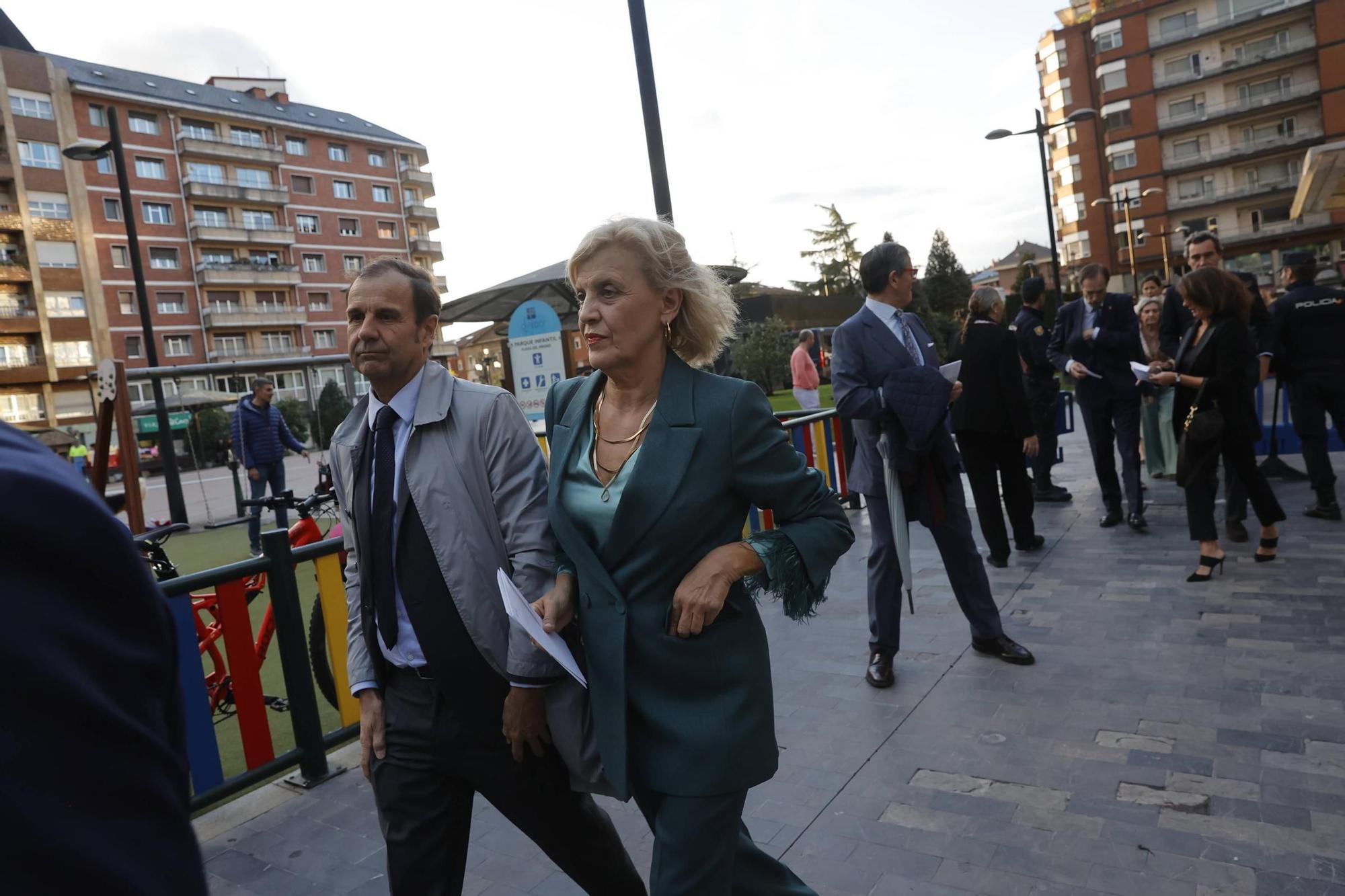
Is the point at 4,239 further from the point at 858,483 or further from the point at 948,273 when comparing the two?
the point at 948,273

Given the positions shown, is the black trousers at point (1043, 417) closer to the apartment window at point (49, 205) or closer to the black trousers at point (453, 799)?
the black trousers at point (453, 799)

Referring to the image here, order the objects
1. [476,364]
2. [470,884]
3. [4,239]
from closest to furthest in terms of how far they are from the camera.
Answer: [470,884]
[4,239]
[476,364]

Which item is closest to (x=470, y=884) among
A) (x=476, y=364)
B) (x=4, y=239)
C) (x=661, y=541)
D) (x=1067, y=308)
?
(x=661, y=541)

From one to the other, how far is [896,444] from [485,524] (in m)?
2.91

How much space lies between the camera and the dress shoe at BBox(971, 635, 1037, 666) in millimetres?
4727

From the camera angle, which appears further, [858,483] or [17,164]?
[17,164]

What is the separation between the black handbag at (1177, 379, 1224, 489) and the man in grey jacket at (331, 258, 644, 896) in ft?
16.7

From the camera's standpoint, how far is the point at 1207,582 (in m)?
5.77

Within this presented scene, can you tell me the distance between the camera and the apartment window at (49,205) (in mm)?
51562

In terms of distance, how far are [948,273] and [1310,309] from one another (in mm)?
71967

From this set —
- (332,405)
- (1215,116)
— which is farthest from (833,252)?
(332,405)

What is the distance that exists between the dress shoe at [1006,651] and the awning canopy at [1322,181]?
5586 millimetres

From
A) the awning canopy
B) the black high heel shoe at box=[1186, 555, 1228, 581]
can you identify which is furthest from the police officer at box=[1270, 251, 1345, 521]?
the black high heel shoe at box=[1186, 555, 1228, 581]

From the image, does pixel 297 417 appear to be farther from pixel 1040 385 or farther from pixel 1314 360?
pixel 1314 360
